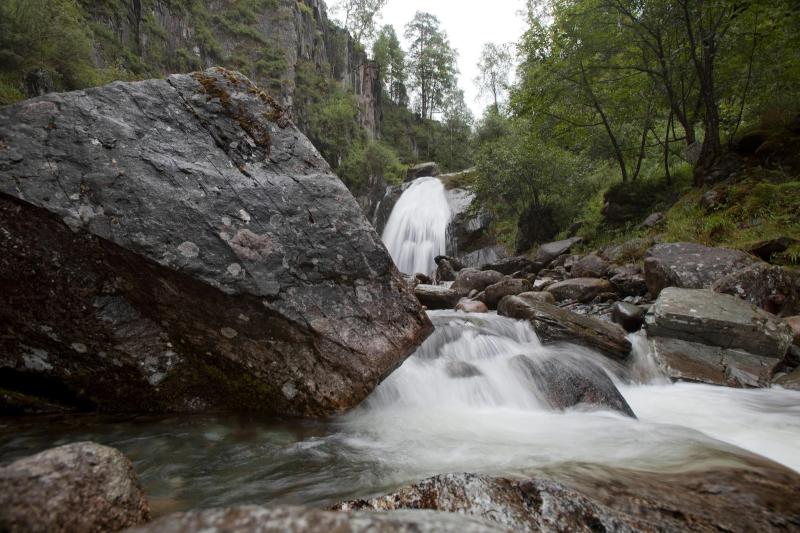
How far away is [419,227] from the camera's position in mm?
20453

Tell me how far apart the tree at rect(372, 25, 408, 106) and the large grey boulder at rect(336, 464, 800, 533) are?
4470 cm

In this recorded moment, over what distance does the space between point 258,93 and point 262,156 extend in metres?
0.86

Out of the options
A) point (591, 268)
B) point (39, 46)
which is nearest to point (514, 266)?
point (591, 268)

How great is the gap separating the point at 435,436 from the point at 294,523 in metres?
2.51

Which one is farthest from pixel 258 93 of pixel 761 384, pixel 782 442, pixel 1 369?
pixel 761 384

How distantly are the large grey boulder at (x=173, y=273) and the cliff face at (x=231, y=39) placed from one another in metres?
19.0

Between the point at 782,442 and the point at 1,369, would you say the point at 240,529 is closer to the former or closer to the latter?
the point at 1,369

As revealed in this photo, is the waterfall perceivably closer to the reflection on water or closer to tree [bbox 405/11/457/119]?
the reflection on water

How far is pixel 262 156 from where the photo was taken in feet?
12.3

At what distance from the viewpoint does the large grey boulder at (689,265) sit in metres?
6.82

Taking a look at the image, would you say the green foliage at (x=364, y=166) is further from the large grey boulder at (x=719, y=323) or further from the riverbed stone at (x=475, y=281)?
the large grey boulder at (x=719, y=323)

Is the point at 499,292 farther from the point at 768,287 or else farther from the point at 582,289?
the point at 768,287

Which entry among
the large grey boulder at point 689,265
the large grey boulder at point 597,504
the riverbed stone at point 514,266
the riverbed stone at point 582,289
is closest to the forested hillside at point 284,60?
the large grey boulder at point 597,504

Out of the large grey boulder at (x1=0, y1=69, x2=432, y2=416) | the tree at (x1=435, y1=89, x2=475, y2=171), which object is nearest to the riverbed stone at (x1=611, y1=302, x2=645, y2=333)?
the large grey boulder at (x1=0, y1=69, x2=432, y2=416)
